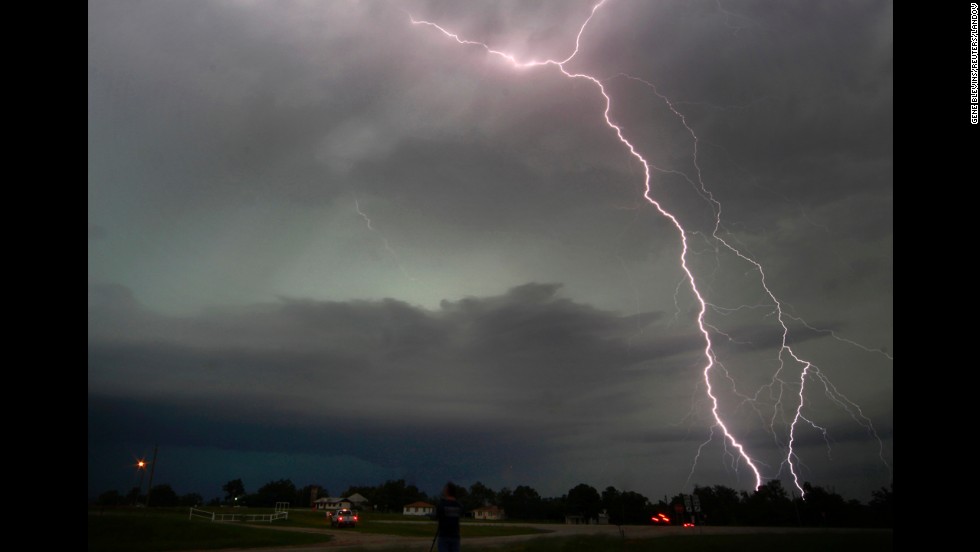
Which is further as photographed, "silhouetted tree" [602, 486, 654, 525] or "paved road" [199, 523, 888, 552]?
"silhouetted tree" [602, 486, 654, 525]

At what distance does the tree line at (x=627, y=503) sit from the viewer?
4000cm

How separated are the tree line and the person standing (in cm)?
16

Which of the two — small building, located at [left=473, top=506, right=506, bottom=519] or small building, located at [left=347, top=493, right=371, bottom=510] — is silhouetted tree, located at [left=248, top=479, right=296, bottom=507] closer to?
small building, located at [left=347, top=493, right=371, bottom=510]

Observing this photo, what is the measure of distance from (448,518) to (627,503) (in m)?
66.1

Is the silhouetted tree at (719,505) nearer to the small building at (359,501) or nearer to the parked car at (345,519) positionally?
the parked car at (345,519)

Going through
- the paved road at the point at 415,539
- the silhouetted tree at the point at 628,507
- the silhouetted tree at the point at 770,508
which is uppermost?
the paved road at the point at 415,539

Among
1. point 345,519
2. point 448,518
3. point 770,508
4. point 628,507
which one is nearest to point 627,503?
point 628,507

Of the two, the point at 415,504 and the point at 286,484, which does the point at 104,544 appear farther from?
the point at 286,484

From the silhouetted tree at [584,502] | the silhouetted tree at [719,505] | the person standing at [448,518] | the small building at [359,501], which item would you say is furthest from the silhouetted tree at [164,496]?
the person standing at [448,518]

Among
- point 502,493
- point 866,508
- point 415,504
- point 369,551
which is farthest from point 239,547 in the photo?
point 502,493

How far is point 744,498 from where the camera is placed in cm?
5603

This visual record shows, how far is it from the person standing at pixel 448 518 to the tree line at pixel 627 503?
0.16m

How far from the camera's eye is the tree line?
1575 inches

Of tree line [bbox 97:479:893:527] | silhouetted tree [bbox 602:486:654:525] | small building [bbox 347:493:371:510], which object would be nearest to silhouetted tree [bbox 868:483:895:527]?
tree line [bbox 97:479:893:527]
